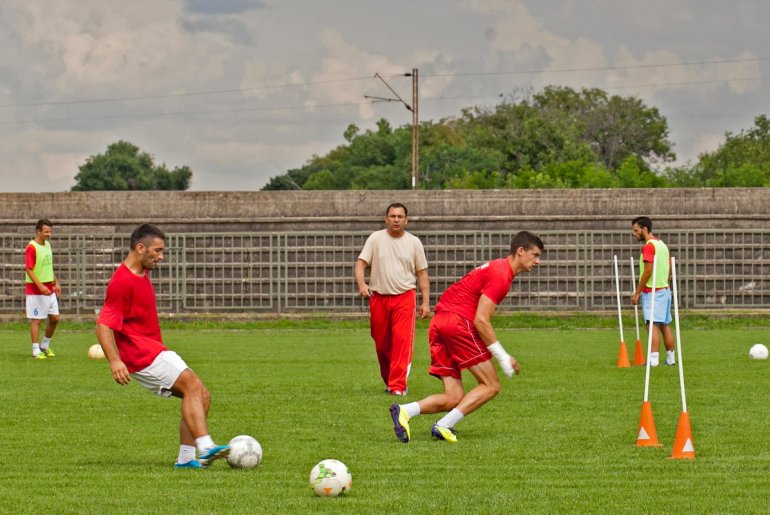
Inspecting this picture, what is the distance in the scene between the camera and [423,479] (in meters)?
9.49

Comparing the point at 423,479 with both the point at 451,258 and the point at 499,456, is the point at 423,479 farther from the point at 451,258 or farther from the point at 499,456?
the point at 451,258

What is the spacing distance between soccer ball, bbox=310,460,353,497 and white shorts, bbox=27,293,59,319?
45.7 ft

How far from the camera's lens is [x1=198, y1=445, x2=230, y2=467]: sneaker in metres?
9.86

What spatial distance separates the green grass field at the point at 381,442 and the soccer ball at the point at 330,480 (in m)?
0.10

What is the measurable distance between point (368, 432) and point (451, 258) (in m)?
19.7

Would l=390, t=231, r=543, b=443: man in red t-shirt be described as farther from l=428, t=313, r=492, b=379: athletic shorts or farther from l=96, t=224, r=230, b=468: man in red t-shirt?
l=96, t=224, r=230, b=468: man in red t-shirt

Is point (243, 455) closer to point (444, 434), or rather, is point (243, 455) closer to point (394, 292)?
point (444, 434)

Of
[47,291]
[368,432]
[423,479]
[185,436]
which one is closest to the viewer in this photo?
[423,479]


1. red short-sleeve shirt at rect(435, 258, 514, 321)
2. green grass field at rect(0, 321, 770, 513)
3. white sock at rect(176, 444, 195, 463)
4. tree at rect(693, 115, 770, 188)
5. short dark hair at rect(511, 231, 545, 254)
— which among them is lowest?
green grass field at rect(0, 321, 770, 513)

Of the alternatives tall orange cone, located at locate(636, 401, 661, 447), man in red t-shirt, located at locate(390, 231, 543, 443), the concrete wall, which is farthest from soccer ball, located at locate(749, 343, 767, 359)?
the concrete wall

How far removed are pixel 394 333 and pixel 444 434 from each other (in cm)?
412

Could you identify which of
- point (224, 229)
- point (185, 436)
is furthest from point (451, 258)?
point (185, 436)

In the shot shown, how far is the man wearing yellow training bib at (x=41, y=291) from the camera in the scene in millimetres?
21656

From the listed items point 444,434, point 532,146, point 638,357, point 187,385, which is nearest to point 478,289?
point 444,434
